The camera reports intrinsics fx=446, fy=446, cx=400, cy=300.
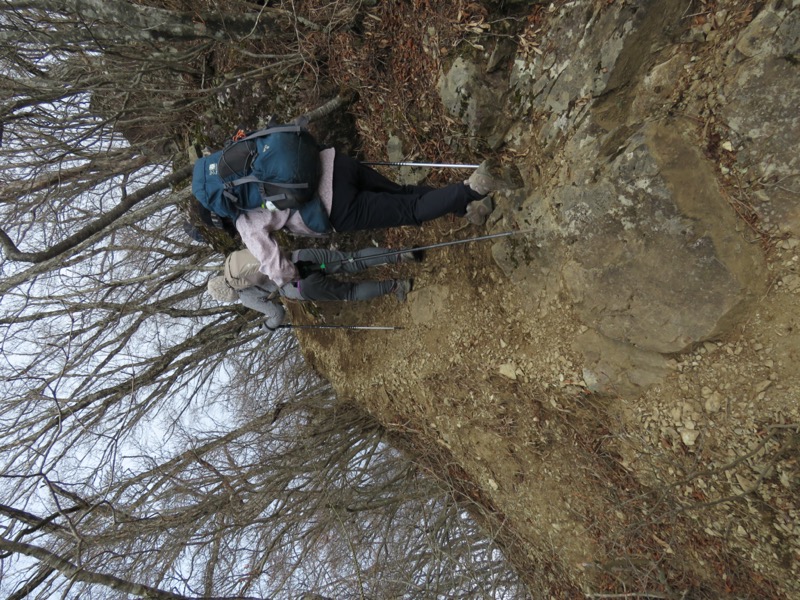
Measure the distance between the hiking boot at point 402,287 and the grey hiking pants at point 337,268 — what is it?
47mm

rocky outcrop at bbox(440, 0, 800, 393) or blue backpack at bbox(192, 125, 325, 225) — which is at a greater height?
blue backpack at bbox(192, 125, 325, 225)

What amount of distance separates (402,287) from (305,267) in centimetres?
110

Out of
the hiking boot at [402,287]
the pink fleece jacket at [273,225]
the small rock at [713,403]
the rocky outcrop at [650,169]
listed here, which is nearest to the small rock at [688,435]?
the small rock at [713,403]

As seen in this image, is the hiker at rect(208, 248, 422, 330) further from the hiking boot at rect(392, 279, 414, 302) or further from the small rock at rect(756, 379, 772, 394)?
the small rock at rect(756, 379, 772, 394)

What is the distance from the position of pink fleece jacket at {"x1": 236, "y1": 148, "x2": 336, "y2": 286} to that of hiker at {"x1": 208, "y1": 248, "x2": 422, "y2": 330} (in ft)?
1.71

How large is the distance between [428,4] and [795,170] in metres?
3.26

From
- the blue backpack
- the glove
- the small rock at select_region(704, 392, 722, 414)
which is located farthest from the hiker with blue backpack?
the small rock at select_region(704, 392, 722, 414)

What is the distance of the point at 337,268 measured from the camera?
4883 mm

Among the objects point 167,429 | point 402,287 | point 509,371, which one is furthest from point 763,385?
point 167,429

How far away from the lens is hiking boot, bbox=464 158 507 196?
11.8 feet

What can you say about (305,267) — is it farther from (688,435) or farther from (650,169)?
(688,435)

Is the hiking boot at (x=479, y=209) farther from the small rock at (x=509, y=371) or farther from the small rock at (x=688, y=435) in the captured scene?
the small rock at (x=688, y=435)

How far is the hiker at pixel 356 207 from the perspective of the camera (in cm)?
371

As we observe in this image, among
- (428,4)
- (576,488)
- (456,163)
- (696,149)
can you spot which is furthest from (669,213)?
(428,4)
